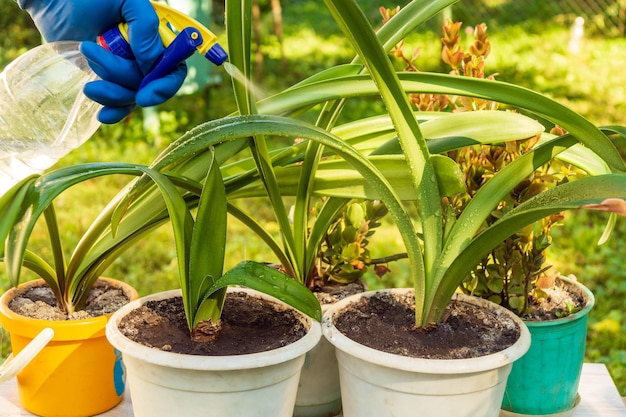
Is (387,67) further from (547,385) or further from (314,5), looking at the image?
(314,5)

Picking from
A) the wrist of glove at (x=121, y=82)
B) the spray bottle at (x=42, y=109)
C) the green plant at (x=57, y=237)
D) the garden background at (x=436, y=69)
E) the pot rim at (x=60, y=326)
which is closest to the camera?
the green plant at (x=57, y=237)

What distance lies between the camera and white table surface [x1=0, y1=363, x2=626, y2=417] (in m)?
1.51

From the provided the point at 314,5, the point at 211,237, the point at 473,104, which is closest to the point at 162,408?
the point at 211,237

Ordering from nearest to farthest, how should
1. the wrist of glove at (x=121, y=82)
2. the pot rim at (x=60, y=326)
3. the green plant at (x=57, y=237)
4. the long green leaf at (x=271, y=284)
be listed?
1. the green plant at (x=57, y=237)
2. the long green leaf at (x=271, y=284)
3. the wrist of glove at (x=121, y=82)
4. the pot rim at (x=60, y=326)

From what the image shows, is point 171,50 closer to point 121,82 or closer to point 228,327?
point 121,82

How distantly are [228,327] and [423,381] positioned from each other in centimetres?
35

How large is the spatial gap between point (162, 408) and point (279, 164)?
21.9 inches

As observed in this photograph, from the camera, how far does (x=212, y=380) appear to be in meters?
1.17

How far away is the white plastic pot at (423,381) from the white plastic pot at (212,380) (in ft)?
0.31

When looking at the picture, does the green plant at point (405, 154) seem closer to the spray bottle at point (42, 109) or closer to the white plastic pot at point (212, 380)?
the white plastic pot at point (212, 380)

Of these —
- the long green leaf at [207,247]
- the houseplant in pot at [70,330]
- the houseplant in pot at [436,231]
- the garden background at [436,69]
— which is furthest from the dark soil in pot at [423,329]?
the garden background at [436,69]

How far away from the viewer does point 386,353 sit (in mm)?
1189

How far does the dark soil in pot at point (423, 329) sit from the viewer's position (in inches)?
49.1

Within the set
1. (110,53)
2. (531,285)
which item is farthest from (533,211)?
(110,53)
